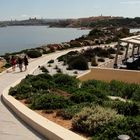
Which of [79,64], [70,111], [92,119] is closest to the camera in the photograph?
[92,119]

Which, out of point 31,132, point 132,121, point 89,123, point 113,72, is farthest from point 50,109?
point 113,72

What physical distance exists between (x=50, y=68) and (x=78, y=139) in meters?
20.4

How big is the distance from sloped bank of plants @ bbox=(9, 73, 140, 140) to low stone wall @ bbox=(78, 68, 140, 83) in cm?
236

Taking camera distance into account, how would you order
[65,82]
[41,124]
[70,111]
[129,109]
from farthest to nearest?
[65,82], [70,111], [129,109], [41,124]

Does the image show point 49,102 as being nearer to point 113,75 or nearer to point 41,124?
point 41,124

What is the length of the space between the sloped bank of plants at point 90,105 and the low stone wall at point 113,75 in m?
2.36

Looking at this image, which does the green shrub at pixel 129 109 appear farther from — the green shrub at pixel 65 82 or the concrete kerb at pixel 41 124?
the green shrub at pixel 65 82

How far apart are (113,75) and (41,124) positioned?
12.4m

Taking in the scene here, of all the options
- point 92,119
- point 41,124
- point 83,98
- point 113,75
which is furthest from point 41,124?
point 113,75

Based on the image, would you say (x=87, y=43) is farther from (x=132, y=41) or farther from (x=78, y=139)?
(x=78, y=139)

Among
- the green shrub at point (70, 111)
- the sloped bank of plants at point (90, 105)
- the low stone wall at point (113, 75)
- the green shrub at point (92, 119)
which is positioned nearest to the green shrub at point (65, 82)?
the sloped bank of plants at point (90, 105)

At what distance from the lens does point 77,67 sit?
2853cm

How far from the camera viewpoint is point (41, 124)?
36.8 ft

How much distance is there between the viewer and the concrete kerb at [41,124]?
1002 centimetres
